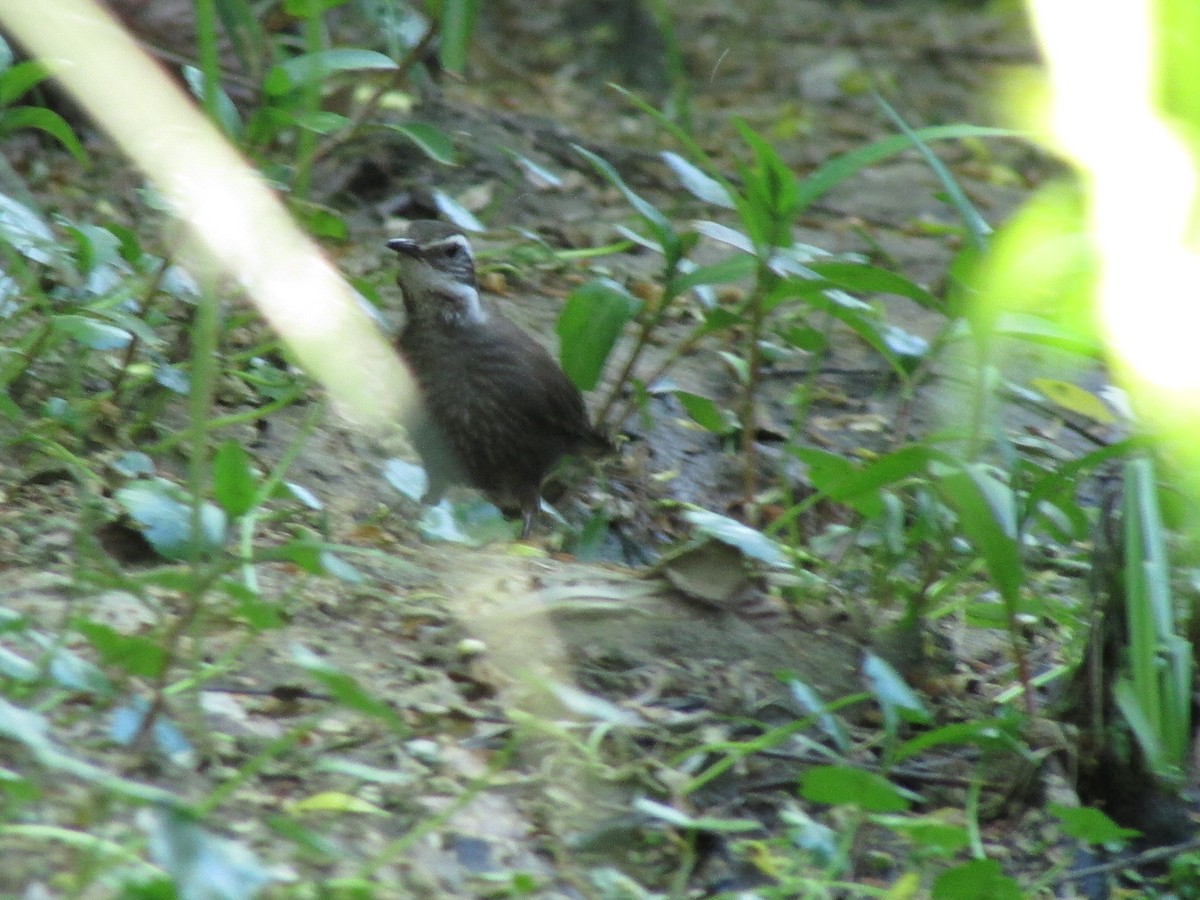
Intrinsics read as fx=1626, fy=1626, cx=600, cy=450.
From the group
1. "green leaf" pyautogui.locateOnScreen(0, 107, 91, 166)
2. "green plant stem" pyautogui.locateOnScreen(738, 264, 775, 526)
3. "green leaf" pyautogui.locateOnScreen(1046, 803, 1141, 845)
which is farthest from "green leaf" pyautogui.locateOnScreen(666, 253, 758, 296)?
"green leaf" pyautogui.locateOnScreen(1046, 803, 1141, 845)

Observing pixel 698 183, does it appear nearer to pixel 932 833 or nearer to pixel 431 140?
pixel 431 140

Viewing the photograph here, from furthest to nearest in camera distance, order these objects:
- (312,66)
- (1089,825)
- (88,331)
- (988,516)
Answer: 1. (312,66)
2. (88,331)
3. (988,516)
4. (1089,825)

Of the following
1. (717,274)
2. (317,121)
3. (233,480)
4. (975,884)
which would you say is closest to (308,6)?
(317,121)

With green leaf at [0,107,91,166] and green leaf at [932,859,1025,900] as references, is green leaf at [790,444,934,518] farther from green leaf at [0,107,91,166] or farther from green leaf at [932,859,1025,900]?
green leaf at [0,107,91,166]

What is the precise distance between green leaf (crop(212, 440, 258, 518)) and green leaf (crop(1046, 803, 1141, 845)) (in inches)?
55.7

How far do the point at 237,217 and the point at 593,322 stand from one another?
88 cm

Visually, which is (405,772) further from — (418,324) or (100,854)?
(418,324)

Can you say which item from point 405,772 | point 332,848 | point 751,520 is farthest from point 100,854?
point 751,520

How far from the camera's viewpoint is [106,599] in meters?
2.94

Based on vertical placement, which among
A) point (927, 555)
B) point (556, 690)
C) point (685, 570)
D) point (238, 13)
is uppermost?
point (238, 13)

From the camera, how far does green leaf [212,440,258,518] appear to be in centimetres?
255

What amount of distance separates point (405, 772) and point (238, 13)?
2.28 metres

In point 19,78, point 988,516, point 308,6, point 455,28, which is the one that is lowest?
point 988,516

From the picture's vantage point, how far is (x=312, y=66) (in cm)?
361
